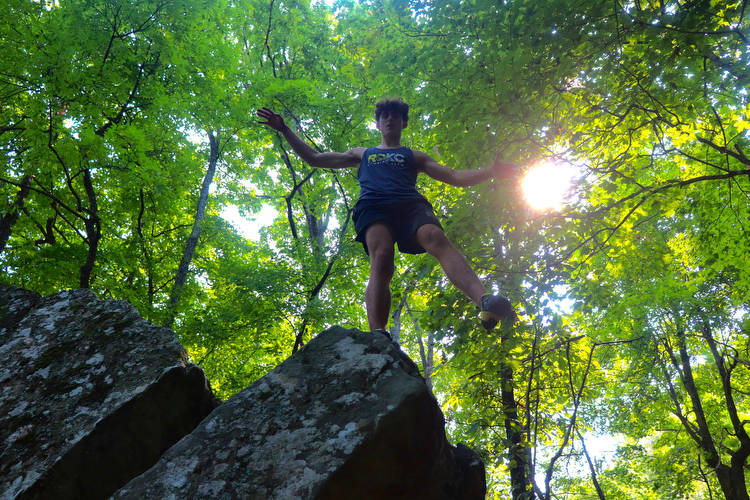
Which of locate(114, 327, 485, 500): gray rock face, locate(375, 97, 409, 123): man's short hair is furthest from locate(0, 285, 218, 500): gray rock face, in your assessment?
locate(375, 97, 409, 123): man's short hair

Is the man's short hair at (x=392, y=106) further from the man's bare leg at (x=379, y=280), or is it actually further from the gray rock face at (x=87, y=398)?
the gray rock face at (x=87, y=398)

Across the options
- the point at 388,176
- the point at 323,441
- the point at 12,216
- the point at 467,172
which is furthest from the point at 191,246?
the point at 323,441

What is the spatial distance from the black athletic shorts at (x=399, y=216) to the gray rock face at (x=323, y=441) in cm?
94

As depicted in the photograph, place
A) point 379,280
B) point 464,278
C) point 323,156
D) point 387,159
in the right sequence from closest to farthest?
point 464,278
point 379,280
point 387,159
point 323,156

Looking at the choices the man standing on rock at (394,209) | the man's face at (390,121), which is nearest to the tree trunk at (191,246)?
the man standing on rock at (394,209)

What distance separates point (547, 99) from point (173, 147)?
28.8 feet

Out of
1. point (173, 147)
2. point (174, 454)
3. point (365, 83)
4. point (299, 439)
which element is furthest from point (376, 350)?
point (173, 147)

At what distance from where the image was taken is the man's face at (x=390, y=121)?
3250 mm

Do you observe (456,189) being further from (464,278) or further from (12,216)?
(12,216)

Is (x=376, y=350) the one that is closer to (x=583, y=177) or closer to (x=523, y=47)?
(x=583, y=177)

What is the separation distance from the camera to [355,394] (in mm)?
2031

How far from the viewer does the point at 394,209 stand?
299 centimetres

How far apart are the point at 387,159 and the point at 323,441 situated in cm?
218

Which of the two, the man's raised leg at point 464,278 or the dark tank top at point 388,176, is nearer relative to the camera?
the man's raised leg at point 464,278
